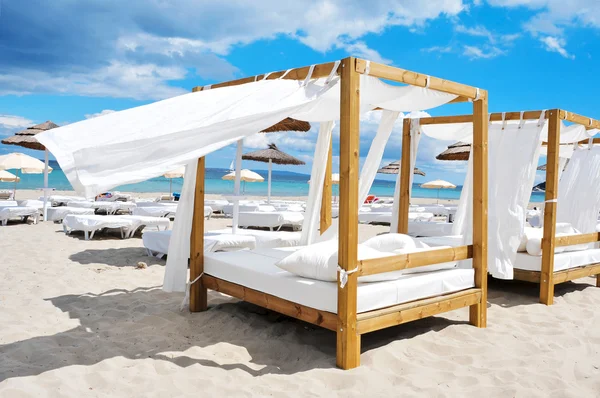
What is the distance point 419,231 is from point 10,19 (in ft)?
31.5

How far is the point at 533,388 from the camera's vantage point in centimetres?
290

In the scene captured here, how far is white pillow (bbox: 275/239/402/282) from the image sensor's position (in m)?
3.31

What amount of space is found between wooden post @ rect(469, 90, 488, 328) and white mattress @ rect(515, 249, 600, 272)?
5.12 ft

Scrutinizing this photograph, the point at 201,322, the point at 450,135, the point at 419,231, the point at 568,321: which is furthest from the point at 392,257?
the point at 419,231

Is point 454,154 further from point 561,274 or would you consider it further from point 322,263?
point 322,263

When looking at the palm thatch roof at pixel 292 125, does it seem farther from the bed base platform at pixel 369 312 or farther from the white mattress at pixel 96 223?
the white mattress at pixel 96 223

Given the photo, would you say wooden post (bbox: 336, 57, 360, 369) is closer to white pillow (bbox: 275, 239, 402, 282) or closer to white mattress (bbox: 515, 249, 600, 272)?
white pillow (bbox: 275, 239, 402, 282)

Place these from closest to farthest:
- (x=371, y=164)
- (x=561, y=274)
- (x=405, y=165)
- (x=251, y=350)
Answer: (x=251, y=350) < (x=371, y=164) < (x=561, y=274) < (x=405, y=165)

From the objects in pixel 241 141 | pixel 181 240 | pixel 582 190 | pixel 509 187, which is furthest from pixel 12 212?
pixel 582 190

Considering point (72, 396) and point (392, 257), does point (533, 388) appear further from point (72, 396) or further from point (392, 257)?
point (72, 396)

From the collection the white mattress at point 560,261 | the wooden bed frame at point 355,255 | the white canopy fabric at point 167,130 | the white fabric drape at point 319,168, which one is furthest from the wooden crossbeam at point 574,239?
the white canopy fabric at point 167,130

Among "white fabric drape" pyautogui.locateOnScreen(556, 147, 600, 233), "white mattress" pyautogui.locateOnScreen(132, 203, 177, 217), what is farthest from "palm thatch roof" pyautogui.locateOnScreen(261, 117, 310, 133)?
"white mattress" pyautogui.locateOnScreen(132, 203, 177, 217)

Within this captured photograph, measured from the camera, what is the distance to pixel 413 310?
11.8 ft

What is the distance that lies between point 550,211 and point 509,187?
511 millimetres
